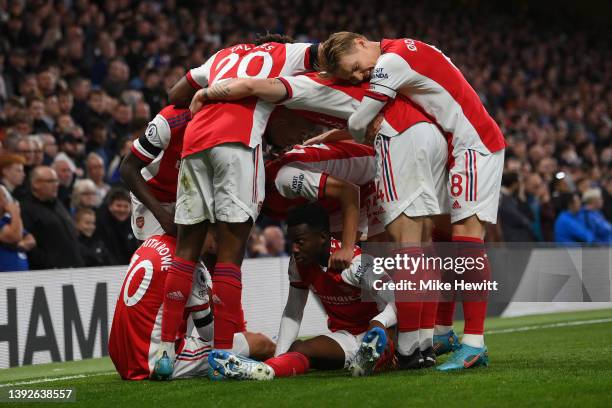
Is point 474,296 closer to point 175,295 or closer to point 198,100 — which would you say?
point 175,295

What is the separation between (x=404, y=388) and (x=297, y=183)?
160 cm

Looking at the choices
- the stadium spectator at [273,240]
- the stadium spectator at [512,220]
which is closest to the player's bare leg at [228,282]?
the stadium spectator at [273,240]

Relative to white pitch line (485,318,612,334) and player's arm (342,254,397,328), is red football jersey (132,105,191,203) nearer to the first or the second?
player's arm (342,254,397,328)

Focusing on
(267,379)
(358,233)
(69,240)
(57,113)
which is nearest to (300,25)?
(57,113)

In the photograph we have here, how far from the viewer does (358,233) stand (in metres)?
6.75

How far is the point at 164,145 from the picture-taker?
673 cm

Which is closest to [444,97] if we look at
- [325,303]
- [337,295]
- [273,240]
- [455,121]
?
[455,121]

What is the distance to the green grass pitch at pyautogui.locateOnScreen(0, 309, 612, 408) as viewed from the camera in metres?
4.76

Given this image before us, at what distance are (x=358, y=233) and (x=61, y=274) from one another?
337 cm

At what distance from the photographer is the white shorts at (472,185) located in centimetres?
616

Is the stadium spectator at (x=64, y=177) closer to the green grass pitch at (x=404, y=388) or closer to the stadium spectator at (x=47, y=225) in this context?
the stadium spectator at (x=47, y=225)

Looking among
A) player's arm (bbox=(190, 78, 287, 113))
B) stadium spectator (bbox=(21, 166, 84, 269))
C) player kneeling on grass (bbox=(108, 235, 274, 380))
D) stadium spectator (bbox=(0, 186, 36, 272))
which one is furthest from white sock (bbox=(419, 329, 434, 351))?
stadium spectator (bbox=(21, 166, 84, 269))

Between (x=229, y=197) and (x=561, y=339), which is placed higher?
(x=229, y=197)

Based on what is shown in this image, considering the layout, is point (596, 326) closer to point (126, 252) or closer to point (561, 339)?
point (561, 339)
